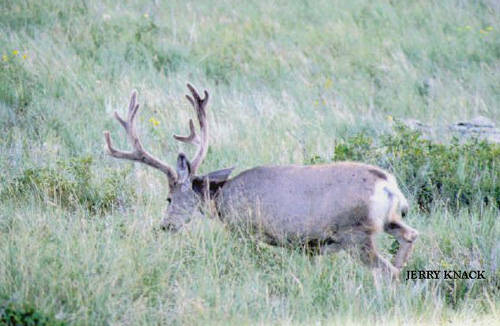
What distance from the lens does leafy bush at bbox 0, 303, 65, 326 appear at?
13.4ft

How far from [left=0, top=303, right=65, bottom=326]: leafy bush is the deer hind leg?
2.54m

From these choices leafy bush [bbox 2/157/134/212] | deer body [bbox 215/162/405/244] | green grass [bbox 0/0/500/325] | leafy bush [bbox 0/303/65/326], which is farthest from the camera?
leafy bush [bbox 2/157/134/212]

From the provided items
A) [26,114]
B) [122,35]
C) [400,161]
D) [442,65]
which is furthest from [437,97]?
[26,114]

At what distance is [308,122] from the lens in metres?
9.05

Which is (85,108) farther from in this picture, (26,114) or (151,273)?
(151,273)

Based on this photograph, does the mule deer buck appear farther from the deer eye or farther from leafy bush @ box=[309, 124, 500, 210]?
leafy bush @ box=[309, 124, 500, 210]

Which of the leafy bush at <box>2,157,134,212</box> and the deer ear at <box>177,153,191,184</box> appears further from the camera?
the leafy bush at <box>2,157,134,212</box>

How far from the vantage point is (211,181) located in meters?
5.99

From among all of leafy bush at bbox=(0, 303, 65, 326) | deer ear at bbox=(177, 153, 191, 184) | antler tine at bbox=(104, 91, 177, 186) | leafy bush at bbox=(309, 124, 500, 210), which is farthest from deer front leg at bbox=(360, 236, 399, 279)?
leafy bush at bbox=(0, 303, 65, 326)

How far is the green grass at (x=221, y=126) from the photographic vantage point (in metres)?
4.72

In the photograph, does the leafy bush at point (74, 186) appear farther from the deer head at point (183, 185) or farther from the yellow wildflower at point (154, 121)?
the yellow wildflower at point (154, 121)

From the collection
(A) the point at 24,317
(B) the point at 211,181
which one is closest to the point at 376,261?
(B) the point at 211,181

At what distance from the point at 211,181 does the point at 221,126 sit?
2.83 m

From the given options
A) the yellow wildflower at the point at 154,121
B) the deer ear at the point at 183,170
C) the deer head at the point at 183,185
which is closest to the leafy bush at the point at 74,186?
the deer head at the point at 183,185
